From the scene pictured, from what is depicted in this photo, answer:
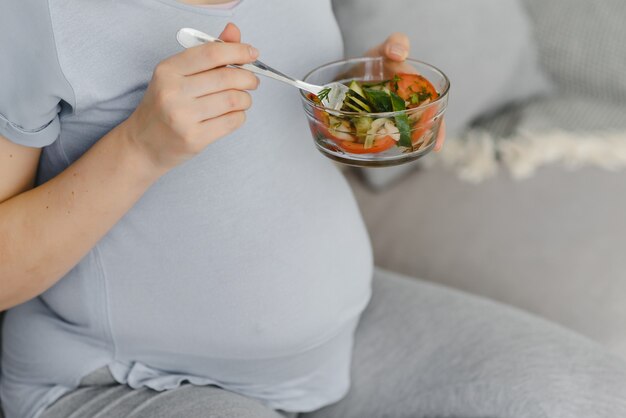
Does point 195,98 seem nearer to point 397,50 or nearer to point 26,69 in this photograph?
point 26,69

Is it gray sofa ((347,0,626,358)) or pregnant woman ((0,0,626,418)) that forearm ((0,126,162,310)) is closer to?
pregnant woman ((0,0,626,418))

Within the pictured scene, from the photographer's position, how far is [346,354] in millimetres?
1032

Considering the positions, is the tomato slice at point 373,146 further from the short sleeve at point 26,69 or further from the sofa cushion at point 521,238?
the sofa cushion at point 521,238

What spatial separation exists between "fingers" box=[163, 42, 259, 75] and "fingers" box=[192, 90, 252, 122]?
0.03m

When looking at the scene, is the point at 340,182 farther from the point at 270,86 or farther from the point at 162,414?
the point at 162,414

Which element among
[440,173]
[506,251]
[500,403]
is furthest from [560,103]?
[500,403]

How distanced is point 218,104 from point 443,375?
50 cm

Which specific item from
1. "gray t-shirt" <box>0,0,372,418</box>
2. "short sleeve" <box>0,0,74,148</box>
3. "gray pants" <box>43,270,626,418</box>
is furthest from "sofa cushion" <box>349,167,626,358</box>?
"short sleeve" <box>0,0,74,148</box>

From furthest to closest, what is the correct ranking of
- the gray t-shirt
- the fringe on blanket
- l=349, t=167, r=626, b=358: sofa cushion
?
the fringe on blanket
l=349, t=167, r=626, b=358: sofa cushion
the gray t-shirt

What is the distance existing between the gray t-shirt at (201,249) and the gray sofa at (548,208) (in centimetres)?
45

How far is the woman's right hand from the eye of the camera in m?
0.68

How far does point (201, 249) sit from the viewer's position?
0.86 m

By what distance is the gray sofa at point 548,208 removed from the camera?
1.29m

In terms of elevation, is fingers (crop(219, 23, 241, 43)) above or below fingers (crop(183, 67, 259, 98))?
above
